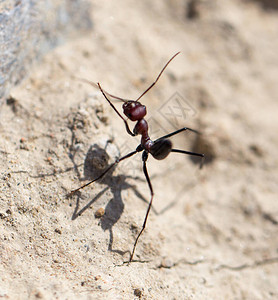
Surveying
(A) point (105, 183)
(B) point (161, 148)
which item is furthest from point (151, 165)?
Result: (A) point (105, 183)

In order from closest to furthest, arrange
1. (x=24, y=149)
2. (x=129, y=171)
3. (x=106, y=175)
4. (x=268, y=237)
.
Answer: (x=24, y=149) < (x=106, y=175) < (x=129, y=171) < (x=268, y=237)

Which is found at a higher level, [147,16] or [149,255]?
[147,16]

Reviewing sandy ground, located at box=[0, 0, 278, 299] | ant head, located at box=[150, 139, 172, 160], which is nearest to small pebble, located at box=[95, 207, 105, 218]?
sandy ground, located at box=[0, 0, 278, 299]

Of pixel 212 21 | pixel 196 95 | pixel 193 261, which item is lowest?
pixel 193 261

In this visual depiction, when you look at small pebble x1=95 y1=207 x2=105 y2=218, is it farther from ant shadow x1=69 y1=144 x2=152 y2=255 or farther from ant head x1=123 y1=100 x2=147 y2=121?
ant head x1=123 y1=100 x2=147 y2=121

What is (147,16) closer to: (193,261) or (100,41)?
(100,41)

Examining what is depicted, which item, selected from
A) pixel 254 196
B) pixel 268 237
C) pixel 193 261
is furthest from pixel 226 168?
pixel 193 261


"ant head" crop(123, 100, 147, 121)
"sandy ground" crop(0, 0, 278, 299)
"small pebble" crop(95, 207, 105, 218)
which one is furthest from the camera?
"ant head" crop(123, 100, 147, 121)
